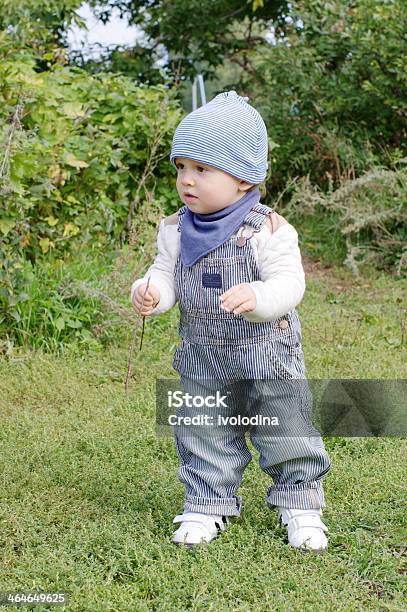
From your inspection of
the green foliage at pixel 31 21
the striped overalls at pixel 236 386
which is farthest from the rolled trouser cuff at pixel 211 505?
the green foliage at pixel 31 21

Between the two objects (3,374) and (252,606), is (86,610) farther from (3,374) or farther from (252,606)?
(3,374)

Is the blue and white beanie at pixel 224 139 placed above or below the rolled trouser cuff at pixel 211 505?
above

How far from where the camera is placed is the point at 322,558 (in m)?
2.87


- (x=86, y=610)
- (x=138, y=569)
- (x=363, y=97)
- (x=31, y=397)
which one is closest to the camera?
(x=86, y=610)

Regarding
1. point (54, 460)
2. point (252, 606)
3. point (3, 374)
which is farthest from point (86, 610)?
point (3, 374)

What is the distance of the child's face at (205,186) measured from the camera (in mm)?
2752

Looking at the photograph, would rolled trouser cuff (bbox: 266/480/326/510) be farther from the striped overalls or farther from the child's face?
the child's face

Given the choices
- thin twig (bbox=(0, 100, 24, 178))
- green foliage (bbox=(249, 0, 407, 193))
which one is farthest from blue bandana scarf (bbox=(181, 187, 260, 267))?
green foliage (bbox=(249, 0, 407, 193))

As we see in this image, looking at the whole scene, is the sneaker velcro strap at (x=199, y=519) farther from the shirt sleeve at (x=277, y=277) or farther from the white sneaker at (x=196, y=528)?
the shirt sleeve at (x=277, y=277)

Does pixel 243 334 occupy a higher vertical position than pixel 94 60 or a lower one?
lower

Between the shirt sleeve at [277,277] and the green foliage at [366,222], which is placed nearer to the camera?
the shirt sleeve at [277,277]

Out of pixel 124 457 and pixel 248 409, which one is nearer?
pixel 248 409

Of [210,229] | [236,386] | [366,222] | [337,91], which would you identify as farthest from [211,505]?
[337,91]

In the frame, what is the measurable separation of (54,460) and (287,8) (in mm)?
6163
